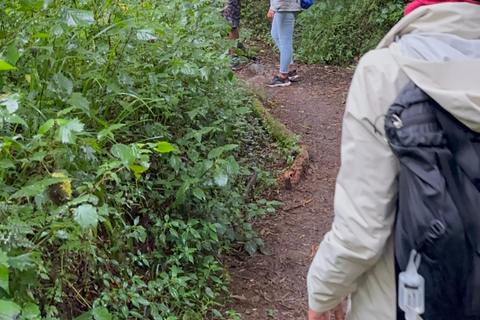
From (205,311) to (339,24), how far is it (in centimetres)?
781

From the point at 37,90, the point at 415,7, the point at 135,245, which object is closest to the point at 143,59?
the point at 37,90

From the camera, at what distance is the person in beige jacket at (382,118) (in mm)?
1117

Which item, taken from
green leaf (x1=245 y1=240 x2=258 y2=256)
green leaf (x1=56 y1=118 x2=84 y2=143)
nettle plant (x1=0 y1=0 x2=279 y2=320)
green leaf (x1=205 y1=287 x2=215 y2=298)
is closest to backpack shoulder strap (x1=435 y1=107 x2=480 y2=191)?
nettle plant (x1=0 y1=0 x2=279 y2=320)

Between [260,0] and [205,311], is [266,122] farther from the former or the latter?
[260,0]

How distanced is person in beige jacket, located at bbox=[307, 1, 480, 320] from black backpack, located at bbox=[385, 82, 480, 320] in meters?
0.04

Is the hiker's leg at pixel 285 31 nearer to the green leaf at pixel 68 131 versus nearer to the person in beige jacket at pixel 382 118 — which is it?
the green leaf at pixel 68 131

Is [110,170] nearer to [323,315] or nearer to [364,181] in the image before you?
[323,315]

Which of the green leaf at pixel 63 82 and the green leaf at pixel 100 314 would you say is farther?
the green leaf at pixel 63 82

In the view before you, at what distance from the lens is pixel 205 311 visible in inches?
118

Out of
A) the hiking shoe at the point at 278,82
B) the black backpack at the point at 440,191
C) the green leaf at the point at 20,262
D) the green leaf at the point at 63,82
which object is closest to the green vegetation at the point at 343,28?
the hiking shoe at the point at 278,82

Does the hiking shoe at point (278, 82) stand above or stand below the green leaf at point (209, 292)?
below

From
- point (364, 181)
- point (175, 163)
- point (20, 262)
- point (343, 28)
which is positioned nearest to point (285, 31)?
point (343, 28)

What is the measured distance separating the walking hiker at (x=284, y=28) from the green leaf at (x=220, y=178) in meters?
4.34

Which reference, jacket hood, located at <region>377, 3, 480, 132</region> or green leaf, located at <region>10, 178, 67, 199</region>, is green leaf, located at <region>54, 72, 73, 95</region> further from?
jacket hood, located at <region>377, 3, 480, 132</region>
